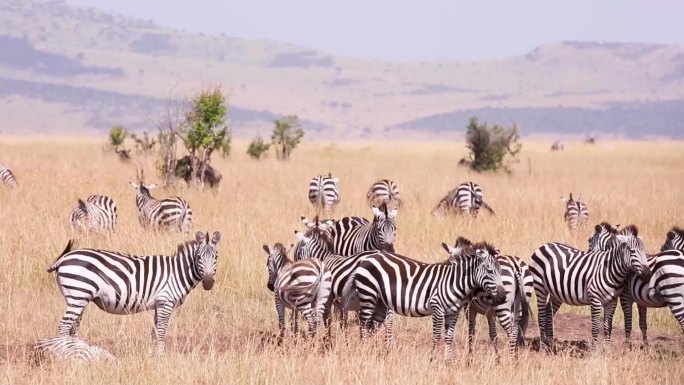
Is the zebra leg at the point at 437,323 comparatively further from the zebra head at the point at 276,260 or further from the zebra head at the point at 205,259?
the zebra head at the point at 205,259

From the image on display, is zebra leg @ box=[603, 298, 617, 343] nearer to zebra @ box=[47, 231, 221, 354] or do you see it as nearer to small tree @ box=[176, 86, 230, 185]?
zebra @ box=[47, 231, 221, 354]

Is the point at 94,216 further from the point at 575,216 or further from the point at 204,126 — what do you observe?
the point at 204,126

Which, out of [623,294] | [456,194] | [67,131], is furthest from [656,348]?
[67,131]

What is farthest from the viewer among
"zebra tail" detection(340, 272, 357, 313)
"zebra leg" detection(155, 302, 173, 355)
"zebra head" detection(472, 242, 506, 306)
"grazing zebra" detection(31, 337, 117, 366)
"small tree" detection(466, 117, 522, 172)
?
"small tree" detection(466, 117, 522, 172)

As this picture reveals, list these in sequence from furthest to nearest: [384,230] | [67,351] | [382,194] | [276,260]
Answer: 1. [382,194]
2. [384,230]
3. [276,260]
4. [67,351]

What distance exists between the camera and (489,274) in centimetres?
935

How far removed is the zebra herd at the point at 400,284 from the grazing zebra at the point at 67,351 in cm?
1

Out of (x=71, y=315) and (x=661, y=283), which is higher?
(x=661, y=283)

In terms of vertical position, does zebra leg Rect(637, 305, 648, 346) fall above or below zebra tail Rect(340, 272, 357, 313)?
below

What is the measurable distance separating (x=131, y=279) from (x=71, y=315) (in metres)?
0.61

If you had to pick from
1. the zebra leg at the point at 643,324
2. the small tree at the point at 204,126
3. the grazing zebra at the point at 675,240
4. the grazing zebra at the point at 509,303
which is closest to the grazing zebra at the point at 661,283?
the zebra leg at the point at 643,324

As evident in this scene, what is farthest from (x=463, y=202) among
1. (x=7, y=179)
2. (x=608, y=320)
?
(x=608, y=320)

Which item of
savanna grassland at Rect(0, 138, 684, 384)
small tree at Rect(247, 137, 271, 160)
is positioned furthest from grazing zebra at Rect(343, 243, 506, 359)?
small tree at Rect(247, 137, 271, 160)

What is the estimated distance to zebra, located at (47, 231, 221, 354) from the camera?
9.53 metres
